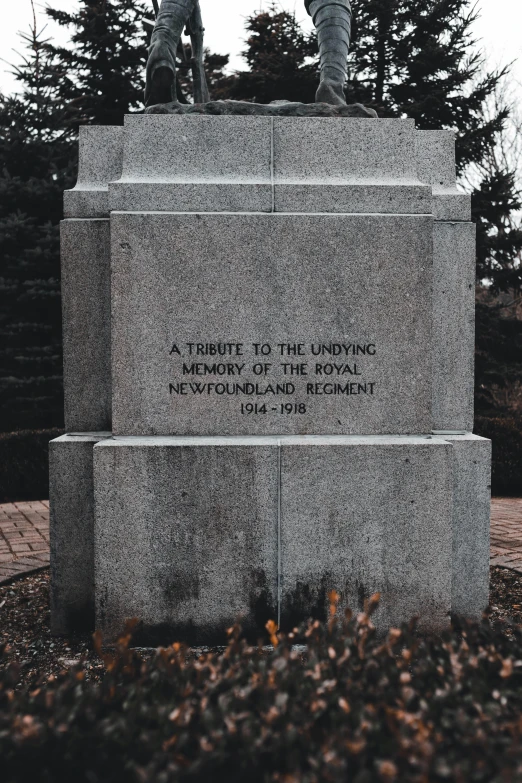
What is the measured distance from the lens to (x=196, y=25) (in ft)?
15.3

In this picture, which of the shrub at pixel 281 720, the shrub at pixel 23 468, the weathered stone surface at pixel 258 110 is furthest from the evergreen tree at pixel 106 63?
the shrub at pixel 281 720

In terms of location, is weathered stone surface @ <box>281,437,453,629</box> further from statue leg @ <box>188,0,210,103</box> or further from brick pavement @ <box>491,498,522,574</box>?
statue leg @ <box>188,0,210,103</box>

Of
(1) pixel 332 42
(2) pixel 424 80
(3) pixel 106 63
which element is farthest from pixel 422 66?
(1) pixel 332 42

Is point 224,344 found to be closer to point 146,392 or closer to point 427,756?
point 146,392

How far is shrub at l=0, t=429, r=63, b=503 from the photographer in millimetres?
9125

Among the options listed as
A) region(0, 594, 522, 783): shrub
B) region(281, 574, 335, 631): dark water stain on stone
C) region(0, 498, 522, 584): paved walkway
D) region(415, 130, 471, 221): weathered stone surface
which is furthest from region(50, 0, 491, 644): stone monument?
region(0, 594, 522, 783): shrub

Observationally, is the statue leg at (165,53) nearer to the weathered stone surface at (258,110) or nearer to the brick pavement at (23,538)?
the weathered stone surface at (258,110)

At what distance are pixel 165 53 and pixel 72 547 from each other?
2.98 meters

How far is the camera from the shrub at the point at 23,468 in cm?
912

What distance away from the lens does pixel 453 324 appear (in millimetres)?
3930

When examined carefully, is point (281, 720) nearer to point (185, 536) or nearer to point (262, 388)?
point (185, 536)

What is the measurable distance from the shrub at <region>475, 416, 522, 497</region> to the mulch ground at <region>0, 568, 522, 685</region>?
4.68 metres

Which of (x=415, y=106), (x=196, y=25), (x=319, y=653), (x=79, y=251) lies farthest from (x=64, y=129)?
(x=319, y=653)

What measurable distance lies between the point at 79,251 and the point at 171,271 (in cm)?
59
